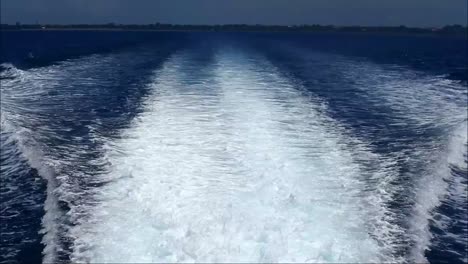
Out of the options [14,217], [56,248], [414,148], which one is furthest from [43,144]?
[414,148]

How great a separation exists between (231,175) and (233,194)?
752mm

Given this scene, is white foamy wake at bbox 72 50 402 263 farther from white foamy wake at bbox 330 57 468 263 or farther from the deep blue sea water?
white foamy wake at bbox 330 57 468 263

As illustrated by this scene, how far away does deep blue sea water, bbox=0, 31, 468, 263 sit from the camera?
5598 millimetres

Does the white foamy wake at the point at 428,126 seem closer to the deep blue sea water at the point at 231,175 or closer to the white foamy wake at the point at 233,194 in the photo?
the deep blue sea water at the point at 231,175

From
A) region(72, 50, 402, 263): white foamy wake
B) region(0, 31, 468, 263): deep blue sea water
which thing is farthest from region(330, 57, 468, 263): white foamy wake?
region(72, 50, 402, 263): white foamy wake

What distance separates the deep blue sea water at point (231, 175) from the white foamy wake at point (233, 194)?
25mm

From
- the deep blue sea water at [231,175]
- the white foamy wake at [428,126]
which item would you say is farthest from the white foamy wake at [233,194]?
the white foamy wake at [428,126]

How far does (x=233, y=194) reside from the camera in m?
6.86

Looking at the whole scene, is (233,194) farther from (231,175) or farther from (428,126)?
(428,126)

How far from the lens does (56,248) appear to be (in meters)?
5.59

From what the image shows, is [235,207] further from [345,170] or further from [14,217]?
[14,217]

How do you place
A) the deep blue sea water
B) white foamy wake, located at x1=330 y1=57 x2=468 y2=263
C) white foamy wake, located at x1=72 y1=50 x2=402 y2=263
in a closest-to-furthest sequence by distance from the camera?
white foamy wake, located at x1=72 y1=50 x2=402 y2=263 < the deep blue sea water < white foamy wake, located at x1=330 y1=57 x2=468 y2=263

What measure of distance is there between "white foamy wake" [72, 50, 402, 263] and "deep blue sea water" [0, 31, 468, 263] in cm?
Answer: 2

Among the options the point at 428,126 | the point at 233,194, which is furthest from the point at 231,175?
the point at 428,126
